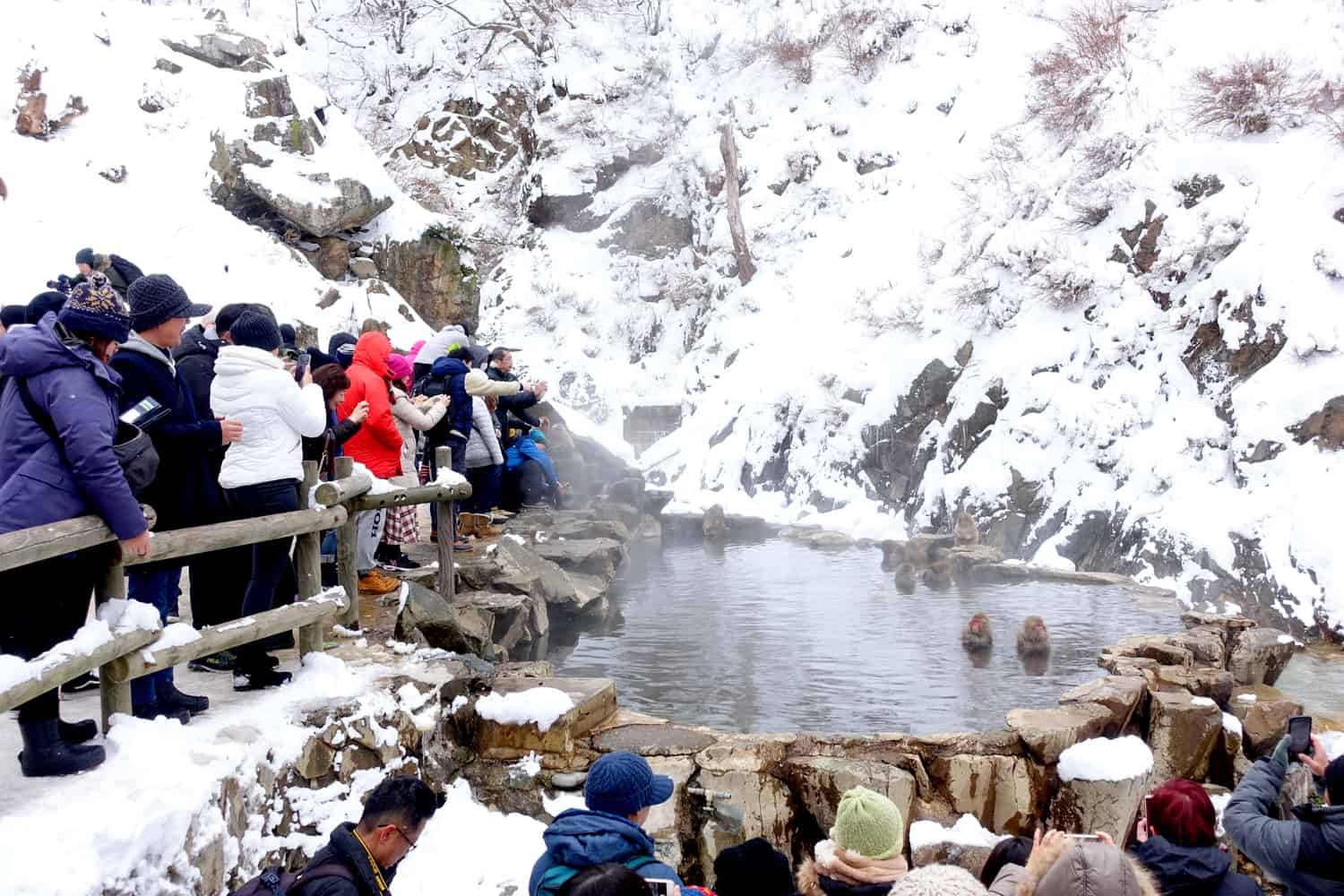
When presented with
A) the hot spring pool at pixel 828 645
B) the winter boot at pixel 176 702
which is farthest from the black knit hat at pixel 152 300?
the hot spring pool at pixel 828 645

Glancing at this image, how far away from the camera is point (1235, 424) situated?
12.4m

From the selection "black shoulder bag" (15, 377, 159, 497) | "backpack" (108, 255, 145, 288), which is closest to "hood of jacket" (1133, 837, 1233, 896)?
"black shoulder bag" (15, 377, 159, 497)

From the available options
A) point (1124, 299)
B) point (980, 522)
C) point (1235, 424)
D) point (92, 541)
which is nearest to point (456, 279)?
point (980, 522)

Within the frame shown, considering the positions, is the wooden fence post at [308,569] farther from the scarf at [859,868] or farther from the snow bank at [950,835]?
the snow bank at [950,835]

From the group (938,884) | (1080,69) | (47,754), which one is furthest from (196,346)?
(1080,69)

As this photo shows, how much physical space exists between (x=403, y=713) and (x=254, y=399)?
5.38ft

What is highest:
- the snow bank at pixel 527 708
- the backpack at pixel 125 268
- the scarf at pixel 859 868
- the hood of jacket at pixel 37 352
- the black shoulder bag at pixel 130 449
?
the backpack at pixel 125 268

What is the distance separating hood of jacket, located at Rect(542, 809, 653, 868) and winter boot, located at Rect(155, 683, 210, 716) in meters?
2.16

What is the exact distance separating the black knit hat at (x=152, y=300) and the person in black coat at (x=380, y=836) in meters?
2.36

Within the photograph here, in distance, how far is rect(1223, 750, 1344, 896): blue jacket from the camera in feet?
10.3

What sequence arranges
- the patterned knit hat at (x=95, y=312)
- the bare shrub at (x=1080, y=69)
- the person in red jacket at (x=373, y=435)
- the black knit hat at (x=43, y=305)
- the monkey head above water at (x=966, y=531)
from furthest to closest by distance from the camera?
1. the bare shrub at (x=1080, y=69)
2. the monkey head above water at (x=966, y=531)
3. the person in red jacket at (x=373, y=435)
4. the black knit hat at (x=43, y=305)
5. the patterned knit hat at (x=95, y=312)

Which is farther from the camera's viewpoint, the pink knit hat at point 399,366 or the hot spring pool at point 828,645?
the pink knit hat at point 399,366

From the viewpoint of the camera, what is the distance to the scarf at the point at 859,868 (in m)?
2.86

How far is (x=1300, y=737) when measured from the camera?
11.6ft
